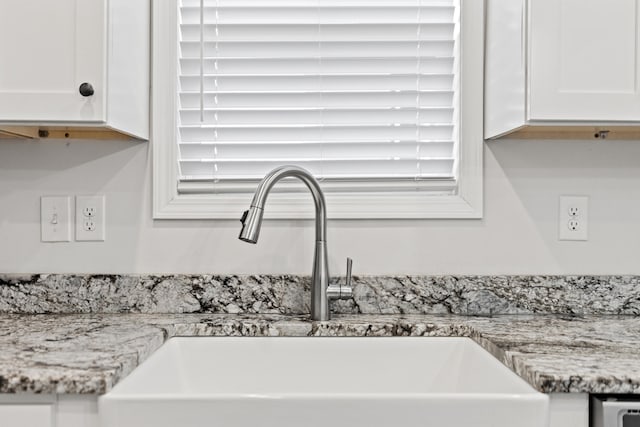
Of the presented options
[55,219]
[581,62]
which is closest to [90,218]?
[55,219]

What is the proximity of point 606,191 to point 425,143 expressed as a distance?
50 centimetres

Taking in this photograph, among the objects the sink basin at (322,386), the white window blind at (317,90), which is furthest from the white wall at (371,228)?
the sink basin at (322,386)

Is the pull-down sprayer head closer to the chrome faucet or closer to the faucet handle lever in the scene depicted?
the chrome faucet

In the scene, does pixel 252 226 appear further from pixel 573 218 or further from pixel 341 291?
pixel 573 218

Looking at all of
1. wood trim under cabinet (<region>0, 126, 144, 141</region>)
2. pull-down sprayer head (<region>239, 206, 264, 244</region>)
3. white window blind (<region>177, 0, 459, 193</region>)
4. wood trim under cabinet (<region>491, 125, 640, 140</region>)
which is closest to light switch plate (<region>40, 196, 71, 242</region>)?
wood trim under cabinet (<region>0, 126, 144, 141</region>)

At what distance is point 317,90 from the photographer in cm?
174

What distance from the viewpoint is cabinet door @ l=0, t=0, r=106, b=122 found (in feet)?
4.48

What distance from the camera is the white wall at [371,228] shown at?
1.71 meters

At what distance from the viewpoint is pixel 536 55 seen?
1379 millimetres

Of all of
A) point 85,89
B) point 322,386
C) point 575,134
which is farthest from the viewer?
point 575,134

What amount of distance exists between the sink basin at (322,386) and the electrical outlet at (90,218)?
423 millimetres

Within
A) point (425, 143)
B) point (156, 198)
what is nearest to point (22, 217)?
point (156, 198)

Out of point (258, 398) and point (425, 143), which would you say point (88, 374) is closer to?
point (258, 398)

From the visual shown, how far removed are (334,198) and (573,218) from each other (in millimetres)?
642
